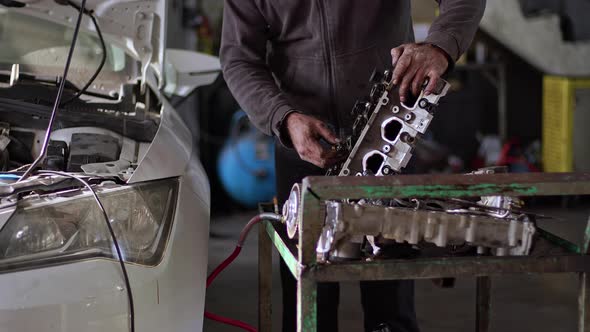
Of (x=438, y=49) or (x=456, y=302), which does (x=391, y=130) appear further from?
(x=456, y=302)

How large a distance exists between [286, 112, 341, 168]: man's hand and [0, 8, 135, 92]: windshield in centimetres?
116

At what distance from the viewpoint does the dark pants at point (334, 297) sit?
7.00 ft

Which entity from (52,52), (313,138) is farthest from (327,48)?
(52,52)

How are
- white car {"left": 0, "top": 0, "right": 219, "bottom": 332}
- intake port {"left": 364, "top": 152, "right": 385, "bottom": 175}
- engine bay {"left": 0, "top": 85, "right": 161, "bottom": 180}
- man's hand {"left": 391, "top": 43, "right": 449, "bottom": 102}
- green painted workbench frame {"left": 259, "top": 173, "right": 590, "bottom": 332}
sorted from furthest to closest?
1. engine bay {"left": 0, "top": 85, "right": 161, "bottom": 180}
2. intake port {"left": 364, "top": 152, "right": 385, "bottom": 175}
3. man's hand {"left": 391, "top": 43, "right": 449, "bottom": 102}
4. white car {"left": 0, "top": 0, "right": 219, "bottom": 332}
5. green painted workbench frame {"left": 259, "top": 173, "right": 590, "bottom": 332}

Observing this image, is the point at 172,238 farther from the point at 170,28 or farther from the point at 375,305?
the point at 170,28

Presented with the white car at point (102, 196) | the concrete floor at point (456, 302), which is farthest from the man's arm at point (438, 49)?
the concrete floor at point (456, 302)

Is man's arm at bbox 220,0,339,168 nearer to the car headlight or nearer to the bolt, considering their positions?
the bolt

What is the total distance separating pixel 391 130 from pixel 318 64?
0.41m

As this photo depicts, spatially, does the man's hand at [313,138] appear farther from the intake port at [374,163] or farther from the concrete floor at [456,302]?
the concrete floor at [456,302]

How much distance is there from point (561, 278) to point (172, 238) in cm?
270

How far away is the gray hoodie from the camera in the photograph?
2.14m

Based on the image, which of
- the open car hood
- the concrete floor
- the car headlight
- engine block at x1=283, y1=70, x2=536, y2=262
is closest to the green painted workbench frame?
engine block at x1=283, y1=70, x2=536, y2=262

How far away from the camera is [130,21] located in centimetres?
280

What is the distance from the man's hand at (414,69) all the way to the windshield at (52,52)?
1.40m
